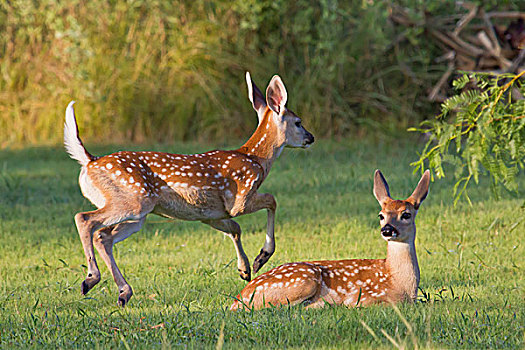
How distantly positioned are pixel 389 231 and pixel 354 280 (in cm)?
44

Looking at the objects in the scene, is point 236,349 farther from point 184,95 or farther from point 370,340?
point 184,95

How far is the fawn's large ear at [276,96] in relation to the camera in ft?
22.9

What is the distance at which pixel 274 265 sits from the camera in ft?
23.3

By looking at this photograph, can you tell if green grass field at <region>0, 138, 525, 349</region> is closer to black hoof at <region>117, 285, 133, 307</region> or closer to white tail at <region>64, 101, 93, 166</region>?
black hoof at <region>117, 285, 133, 307</region>

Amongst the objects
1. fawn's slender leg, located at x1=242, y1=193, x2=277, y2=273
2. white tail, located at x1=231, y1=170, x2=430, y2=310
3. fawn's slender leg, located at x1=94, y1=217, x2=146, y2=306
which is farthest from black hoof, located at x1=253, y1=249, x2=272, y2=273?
fawn's slender leg, located at x1=94, y1=217, x2=146, y2=306

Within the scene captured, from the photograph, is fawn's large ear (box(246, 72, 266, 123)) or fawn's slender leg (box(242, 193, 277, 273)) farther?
fawn's large ear (box(246, 72, 266, 123))

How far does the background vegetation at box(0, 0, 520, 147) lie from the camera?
15031mm

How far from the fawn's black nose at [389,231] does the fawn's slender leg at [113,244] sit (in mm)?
1800

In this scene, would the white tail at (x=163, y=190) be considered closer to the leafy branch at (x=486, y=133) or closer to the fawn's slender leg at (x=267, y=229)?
the fawn's slender leg at (x=267, y=229)

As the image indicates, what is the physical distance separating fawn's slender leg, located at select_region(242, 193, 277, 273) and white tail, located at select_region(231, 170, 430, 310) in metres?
0.84

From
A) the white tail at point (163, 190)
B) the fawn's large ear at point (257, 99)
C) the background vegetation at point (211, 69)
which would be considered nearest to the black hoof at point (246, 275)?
the white tail at point (163, 190)

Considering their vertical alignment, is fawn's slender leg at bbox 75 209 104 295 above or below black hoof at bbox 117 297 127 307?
above

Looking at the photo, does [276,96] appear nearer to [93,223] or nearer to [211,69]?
[93,223]

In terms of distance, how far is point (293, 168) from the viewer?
12.6 meters
